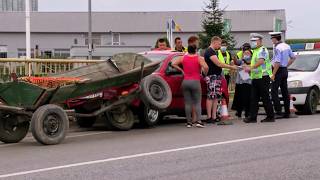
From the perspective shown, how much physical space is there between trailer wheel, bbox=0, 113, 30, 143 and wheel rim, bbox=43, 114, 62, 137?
0.69m

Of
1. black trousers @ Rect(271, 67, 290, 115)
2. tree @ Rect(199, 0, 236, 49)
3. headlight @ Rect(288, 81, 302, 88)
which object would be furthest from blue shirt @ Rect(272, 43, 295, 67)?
tree @ Rect(199, 0, 236, 49)

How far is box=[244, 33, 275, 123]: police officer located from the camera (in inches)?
518

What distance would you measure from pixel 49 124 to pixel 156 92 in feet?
8.75

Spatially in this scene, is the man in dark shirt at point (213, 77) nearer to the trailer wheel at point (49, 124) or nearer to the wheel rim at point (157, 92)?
the wheel rim at point (157, 92)

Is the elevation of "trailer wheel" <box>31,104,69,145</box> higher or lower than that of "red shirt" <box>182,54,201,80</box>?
lower

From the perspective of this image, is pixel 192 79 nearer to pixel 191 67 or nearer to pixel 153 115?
pixel 191 67

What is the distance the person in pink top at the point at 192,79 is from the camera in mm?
12391

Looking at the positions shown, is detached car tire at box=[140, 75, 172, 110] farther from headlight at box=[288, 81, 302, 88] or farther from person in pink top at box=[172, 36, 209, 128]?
headlight at box=[288, 81, 302, 88]

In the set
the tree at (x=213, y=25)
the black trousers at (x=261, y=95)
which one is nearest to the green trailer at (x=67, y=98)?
the black trousers at (x=261, y=95)

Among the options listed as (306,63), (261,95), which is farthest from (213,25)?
(261,95)

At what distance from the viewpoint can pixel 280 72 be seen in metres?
14.0

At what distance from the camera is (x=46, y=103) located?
10.6 metres

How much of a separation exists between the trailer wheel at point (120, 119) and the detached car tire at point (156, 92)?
0.53 meters

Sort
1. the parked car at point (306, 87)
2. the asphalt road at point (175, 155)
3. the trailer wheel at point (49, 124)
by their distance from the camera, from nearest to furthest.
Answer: the asphalt road at point (175, 155)
the trailer wheel at point (49, 124)
the parked car at point (306, 87)
